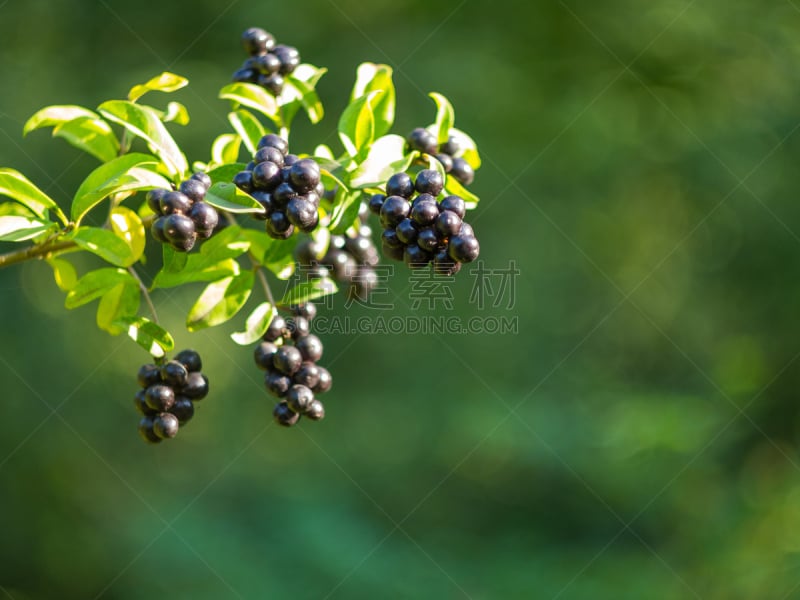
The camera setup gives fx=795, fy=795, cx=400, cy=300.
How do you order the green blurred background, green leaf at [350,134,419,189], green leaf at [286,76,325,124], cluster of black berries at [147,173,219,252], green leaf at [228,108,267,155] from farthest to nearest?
1. the green blurred background
2. green leaf at [286,76,325,124]
3. green leaf at [228,108,267,155]
4. green leaf at [350,134,419,189]
5. cluster of black berries at [147,173,219,252]

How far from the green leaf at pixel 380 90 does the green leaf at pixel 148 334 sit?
0.57 meters

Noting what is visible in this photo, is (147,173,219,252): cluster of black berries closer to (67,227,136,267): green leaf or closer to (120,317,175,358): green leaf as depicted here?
(67,227,136,267): green leaf

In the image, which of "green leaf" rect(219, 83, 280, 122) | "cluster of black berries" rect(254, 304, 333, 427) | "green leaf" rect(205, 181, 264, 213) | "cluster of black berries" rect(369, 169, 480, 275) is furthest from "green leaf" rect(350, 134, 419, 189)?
"cluster of black berries" rect(254, 304, 333, 427)

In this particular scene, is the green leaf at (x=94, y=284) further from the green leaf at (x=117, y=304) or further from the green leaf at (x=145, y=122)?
the green leaf at (x=145, y=122)

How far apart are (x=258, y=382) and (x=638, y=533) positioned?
2.72 m

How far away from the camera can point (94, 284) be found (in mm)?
1449

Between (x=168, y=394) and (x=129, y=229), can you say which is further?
(x=168, y=394)

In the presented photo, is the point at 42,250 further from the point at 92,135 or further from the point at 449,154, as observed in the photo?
the point at 449,154

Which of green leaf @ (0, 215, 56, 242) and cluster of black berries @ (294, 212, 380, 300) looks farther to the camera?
cluster of black berries @ (294, 212, 380, 300)

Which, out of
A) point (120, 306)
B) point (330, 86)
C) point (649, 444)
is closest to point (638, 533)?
point (649, 444)

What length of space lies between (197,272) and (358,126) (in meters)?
0.41

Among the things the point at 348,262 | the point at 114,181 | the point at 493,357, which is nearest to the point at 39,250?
the point at 114,181

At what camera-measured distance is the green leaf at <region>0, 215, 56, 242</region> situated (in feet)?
4.19

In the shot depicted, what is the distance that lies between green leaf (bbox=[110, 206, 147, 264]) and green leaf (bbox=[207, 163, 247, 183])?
16 centimetres
